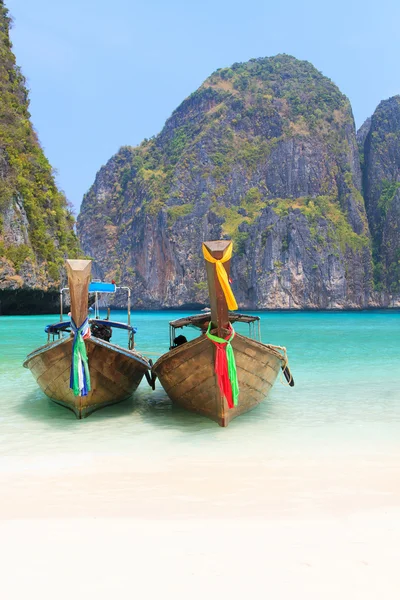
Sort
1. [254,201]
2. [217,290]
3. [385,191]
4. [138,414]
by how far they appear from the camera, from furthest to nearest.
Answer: [385,191]
[254,201]
[138,414]
[217,290]

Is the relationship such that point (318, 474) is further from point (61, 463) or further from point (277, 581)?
point (61, 463)

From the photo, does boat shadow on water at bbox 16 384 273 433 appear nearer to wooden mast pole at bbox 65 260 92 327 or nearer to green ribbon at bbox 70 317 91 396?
green ribbon at bbox 70 317 91 396

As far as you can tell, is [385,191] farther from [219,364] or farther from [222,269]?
[222,269]

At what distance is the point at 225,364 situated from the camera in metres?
7.70

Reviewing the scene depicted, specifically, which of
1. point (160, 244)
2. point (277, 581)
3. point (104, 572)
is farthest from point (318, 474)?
point (160, 244)

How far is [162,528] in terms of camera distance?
4266mm

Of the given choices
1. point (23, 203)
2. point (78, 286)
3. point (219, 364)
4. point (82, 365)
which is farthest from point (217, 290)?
point (23, 203)

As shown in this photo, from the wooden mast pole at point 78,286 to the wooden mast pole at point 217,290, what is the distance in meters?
2.06

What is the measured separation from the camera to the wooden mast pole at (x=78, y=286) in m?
7.92

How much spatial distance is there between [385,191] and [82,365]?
371 ft

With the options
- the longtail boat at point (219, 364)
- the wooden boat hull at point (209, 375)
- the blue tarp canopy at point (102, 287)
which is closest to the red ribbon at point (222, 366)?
the longtail boat at point (219, 364)

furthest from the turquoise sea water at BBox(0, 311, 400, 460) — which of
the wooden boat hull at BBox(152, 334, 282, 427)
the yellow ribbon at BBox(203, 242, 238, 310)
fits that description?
the yellow ribbon at BBox(203, 242, 238, 310)

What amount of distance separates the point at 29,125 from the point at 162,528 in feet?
166

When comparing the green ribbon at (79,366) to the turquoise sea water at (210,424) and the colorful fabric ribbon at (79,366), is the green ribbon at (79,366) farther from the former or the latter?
the turquoise sea water at (210,424)
